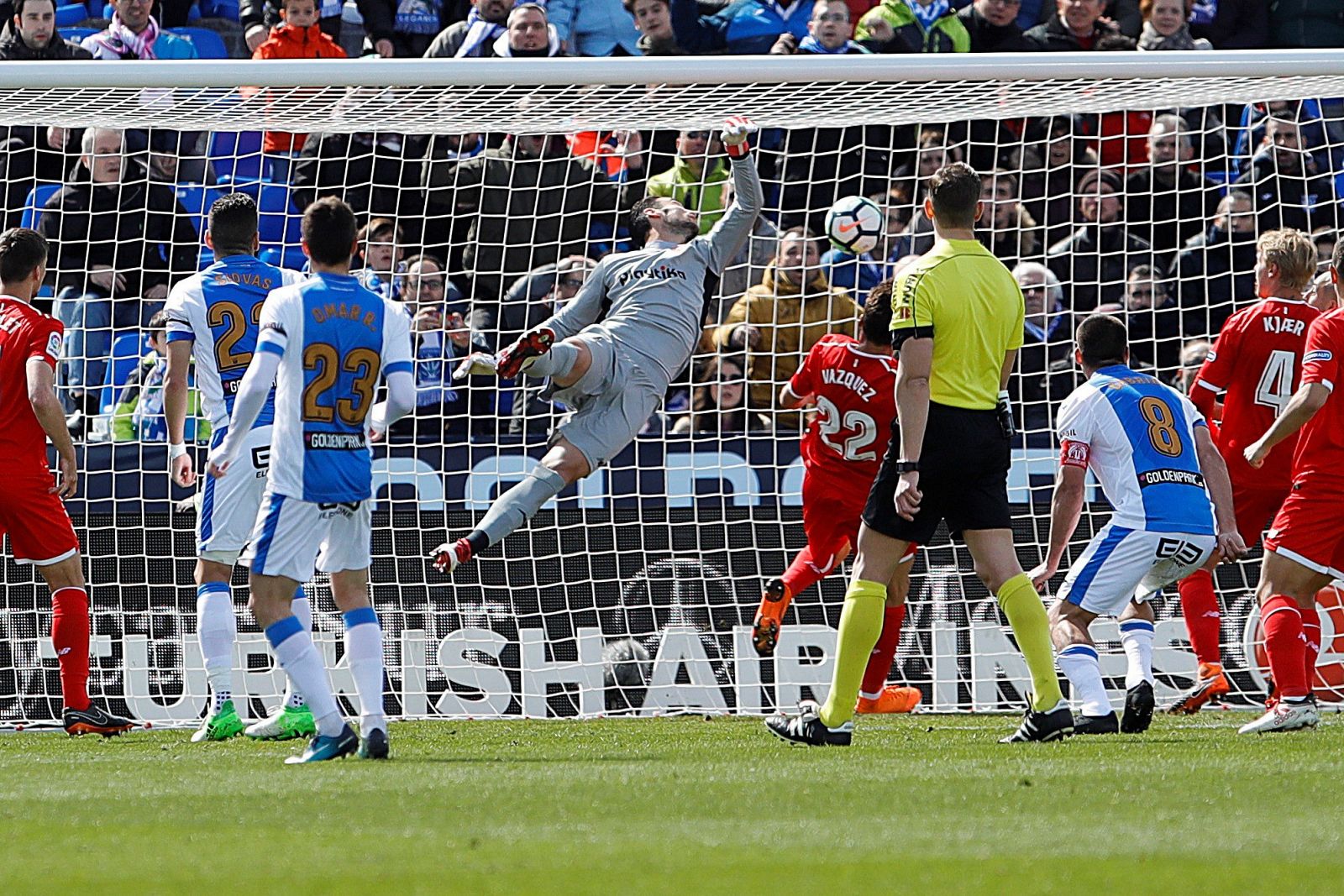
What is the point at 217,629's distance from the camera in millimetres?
7230

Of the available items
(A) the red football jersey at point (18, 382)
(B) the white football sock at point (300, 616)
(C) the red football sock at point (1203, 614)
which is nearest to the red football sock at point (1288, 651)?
(C) the red football sock at point (1203, 614)

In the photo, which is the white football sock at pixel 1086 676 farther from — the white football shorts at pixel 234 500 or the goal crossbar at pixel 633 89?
the white football shorts at pixel 234 500

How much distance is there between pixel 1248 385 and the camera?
7797mm

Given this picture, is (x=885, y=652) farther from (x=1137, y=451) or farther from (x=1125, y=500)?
(x=1137, y=451)

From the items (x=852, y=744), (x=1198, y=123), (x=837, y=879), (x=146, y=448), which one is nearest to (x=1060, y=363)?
(x=1198, y=123)

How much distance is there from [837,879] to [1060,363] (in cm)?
696

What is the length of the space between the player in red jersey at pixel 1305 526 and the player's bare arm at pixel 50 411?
479cm

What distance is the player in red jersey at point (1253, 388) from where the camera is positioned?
7.65 m

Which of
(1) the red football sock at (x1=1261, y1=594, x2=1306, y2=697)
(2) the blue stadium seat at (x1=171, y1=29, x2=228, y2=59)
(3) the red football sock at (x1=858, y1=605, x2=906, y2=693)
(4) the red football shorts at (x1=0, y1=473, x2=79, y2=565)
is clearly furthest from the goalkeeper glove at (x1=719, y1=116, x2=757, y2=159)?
(2) the blue stadium seat at (x1=171, y1=29, x2=228, y2=59)

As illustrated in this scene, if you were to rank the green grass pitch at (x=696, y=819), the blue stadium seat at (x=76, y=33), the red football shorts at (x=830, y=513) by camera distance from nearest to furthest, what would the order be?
the green grass pitch at (x=696, y=819)
the red football shorts at (x=830, y=513)
the blue stadium seat at (x=76, y=33)

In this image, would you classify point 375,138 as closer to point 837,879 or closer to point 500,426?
point 500,426

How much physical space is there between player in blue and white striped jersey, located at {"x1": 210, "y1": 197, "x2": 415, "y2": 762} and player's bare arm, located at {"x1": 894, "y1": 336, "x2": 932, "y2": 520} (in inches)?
64.6

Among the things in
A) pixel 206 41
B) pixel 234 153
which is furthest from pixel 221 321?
pixel 206 41

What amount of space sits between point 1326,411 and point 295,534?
13.2ft
